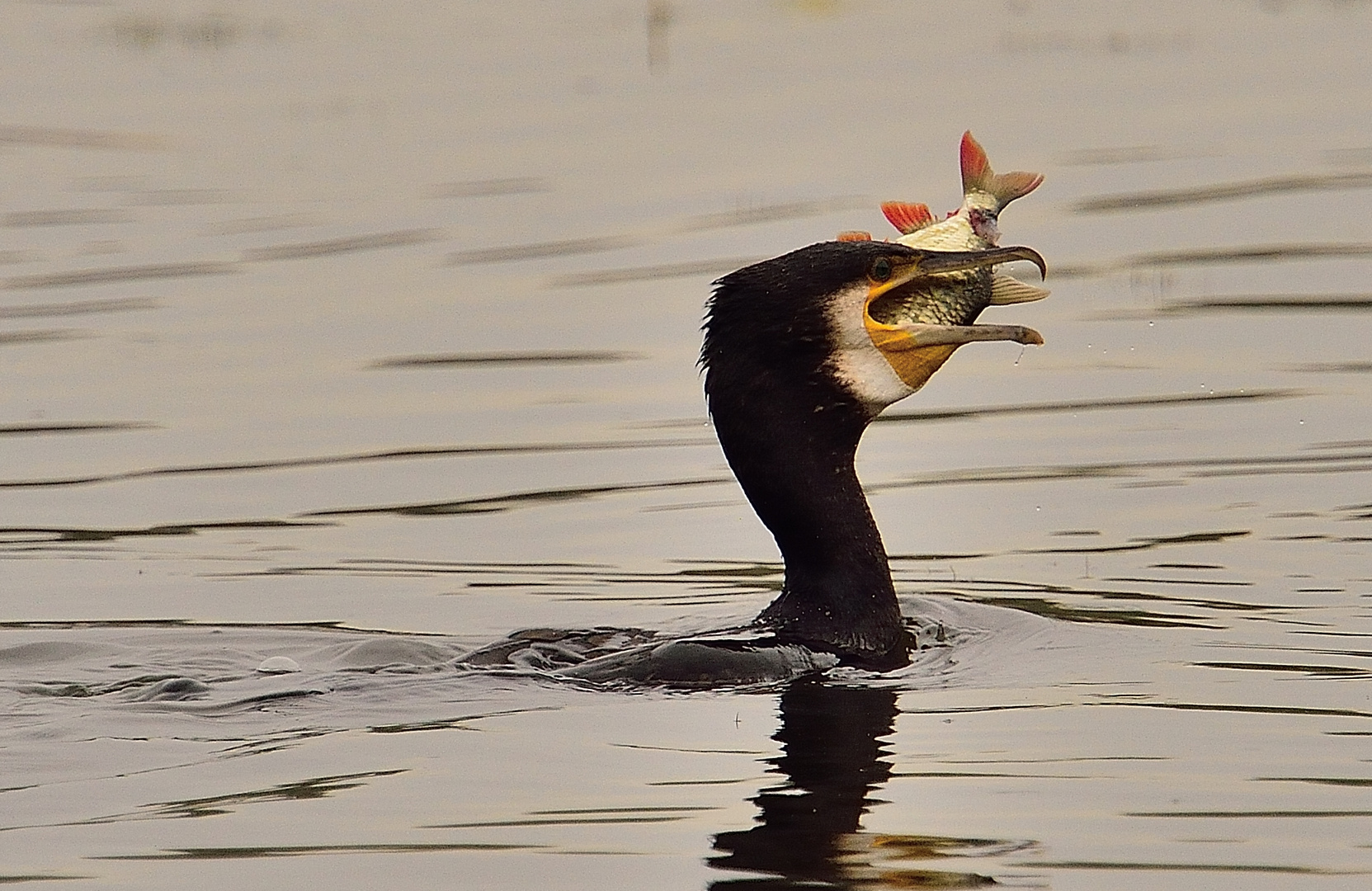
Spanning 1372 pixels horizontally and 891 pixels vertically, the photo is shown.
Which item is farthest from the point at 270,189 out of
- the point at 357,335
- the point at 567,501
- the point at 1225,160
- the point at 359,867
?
the point at 359,867

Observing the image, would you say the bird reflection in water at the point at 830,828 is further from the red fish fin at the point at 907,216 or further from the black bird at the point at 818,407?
the red fish fin at the point at 907,216

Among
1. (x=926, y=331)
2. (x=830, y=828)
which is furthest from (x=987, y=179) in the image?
(x=830, y=828)

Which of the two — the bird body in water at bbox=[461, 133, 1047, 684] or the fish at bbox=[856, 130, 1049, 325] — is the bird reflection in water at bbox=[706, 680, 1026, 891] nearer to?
the bird body in water at bbox=[461, 133, 1047, 684]

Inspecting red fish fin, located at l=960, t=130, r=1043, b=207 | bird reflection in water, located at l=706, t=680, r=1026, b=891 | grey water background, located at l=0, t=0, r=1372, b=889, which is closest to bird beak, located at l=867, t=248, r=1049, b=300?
red fish fin, located at l=960, t=130, r=1043, b=207

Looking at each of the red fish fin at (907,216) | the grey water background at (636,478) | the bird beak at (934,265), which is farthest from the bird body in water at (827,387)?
the grey water background at (636,478)

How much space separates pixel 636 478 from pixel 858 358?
330 centimetres

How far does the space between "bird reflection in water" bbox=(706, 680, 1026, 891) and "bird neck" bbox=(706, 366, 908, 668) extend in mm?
749

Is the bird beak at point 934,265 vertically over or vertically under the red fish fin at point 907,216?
under

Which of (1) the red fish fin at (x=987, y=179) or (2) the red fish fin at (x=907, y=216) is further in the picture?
(2) the red fish fin at (x=907, y=216)

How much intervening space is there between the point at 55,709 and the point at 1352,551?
464 centimetres

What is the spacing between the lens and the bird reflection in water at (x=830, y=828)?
569cm

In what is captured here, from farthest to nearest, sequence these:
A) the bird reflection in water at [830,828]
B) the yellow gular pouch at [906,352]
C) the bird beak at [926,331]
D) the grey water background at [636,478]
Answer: the yellow gular pouch at [906,352], the bird beak at [926,331], the grey water background at [636,478], the bird reflection in water at [830,828]

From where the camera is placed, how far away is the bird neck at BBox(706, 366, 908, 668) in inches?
323

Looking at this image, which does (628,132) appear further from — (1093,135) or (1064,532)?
(1064,532)
